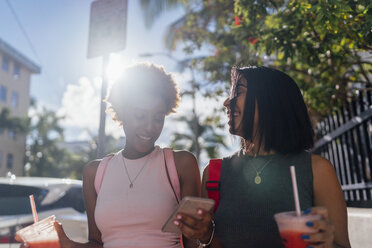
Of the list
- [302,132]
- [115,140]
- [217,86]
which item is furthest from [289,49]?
[115,140]

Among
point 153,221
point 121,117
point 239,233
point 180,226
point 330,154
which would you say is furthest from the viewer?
point 330,154

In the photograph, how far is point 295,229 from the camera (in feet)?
4.67

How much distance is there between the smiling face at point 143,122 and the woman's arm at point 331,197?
3.09 ft

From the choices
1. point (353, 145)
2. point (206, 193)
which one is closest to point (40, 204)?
point (206, 193)

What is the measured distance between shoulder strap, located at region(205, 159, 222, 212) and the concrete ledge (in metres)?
1.78

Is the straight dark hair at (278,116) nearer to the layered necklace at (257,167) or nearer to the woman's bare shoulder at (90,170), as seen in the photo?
the layered necklace at (257,167)

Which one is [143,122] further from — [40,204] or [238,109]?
[40,204]

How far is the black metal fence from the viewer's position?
4.68 metres

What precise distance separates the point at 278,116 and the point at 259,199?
456mm

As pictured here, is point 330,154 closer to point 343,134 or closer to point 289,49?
point 343,134

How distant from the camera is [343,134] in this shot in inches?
222

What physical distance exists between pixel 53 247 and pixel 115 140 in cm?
3968

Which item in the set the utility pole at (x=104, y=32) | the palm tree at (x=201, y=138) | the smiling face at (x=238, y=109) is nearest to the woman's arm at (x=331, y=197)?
the smiling face at (x=238, y=109)

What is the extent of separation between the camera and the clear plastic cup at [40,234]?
1.83 metres
